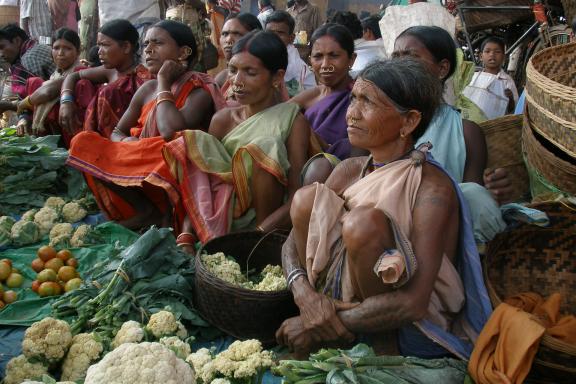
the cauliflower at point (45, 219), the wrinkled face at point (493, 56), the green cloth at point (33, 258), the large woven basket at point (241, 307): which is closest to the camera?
the large woven basket at point (241, 307)

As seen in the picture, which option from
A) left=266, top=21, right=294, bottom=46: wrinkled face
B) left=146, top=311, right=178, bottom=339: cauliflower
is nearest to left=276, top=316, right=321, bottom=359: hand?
left=146, top=311, right=178, bottom=339: cauliflower

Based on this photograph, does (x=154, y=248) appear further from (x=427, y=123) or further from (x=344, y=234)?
(x=427, y=123)

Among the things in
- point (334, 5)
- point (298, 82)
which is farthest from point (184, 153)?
point (334, 5)

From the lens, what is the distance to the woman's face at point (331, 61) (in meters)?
3.83

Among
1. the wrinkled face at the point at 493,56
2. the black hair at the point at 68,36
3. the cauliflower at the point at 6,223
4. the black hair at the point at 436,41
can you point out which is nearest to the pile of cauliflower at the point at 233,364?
the black hair at the point at 436,41

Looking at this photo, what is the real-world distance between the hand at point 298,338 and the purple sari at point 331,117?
149cm

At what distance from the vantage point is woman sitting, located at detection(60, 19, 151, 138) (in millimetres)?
4812

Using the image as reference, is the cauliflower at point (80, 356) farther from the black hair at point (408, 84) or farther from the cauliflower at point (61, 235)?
the black hair at point (408, 84)

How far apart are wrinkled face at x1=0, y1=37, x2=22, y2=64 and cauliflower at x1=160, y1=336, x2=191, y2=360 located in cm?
544

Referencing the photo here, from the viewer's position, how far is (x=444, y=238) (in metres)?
2.18

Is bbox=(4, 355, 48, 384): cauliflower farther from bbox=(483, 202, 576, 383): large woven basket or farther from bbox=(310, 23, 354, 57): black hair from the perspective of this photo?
bbox=(310, 23, 354, 57): black hair

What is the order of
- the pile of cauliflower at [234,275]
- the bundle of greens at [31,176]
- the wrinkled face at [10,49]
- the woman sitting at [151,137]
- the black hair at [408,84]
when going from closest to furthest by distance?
1. the black hair at [408,84]
2. the pile of cauliflower at [234,275]
3. the woman sitting at [151,137]
4. the bundle of greens at [31,176]
5. the wrinkled face at [10,49]

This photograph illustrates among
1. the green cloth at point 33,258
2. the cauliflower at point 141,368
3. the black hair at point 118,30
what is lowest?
the green cloth at point 33,258

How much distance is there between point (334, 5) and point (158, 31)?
9968mm
